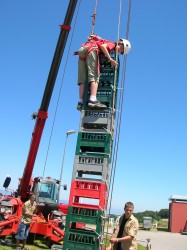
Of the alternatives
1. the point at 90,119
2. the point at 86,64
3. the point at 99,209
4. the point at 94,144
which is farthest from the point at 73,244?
the point at 86,64

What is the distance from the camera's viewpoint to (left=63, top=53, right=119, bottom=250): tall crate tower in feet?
16.9

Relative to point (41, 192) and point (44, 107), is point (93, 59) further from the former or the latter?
point (41, 192)

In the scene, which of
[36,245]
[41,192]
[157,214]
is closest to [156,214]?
[157,214]

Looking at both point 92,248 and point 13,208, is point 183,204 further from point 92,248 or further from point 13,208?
point 92,248

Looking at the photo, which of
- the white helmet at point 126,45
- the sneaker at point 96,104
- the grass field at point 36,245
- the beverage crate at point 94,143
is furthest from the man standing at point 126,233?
the grass field at point 36,245

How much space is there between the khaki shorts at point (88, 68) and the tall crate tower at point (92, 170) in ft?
0.70

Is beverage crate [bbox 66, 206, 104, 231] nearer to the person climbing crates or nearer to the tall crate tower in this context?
the tall crate tower

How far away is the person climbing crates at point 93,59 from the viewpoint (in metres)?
5.86

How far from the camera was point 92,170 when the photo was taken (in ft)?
17.7

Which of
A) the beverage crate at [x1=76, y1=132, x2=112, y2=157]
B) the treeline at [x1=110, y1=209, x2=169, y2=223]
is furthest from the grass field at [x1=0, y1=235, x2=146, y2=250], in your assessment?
the treeline at [x1=110, y1=209, x2=169, y2=223]

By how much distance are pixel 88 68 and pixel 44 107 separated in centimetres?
605

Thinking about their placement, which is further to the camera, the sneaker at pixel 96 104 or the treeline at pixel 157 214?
the treeline at pixel 157 214

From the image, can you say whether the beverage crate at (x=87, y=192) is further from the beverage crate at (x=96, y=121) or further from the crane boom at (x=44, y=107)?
the crane boom at (x=44, y=107)

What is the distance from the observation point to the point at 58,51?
1130cm
